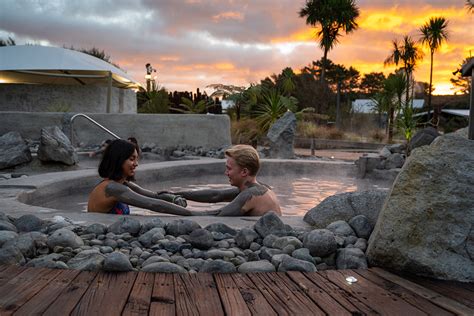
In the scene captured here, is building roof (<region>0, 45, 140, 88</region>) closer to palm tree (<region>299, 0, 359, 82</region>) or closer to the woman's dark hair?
the woman's dark hair

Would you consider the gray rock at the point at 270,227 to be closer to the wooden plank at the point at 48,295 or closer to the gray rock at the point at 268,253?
the gray rock at the point at 268,253

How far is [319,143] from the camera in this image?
19.3m

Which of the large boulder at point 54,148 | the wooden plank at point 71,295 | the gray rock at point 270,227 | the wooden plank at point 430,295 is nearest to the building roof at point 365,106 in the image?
the large boulder at point 54,148

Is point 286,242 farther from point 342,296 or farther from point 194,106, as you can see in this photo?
point 194,106

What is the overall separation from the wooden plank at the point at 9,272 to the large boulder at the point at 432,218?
180 cm

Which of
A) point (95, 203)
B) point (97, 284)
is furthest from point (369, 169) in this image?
point (97, 284)

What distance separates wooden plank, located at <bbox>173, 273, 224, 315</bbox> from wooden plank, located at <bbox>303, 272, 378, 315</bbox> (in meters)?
0.49

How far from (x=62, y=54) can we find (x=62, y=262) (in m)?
16.8

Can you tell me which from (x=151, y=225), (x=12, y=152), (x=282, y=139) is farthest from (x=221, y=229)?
(x=282, y=139)

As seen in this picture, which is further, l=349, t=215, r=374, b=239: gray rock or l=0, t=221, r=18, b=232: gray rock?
l=349, t=215, r=374, b=239: gray rock

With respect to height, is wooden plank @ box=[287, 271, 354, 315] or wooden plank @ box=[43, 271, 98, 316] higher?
wooden plank @ box=[287, 271, 354, 315]

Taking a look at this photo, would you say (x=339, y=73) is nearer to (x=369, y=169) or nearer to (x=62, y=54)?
(x=62, y=54)

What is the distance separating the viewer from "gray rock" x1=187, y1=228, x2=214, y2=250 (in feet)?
9.53

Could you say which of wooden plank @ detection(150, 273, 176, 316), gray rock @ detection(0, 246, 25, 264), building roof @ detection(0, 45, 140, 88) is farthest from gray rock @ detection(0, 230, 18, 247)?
building roof @ detection(0, 45, 140, 88)
